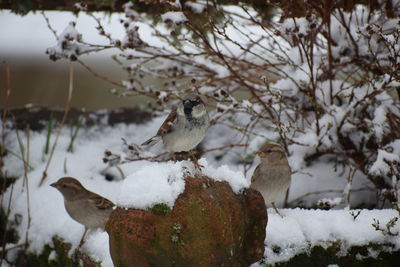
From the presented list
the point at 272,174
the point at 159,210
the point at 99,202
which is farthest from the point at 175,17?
the point at 159,210

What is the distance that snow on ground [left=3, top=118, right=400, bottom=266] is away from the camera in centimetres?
326

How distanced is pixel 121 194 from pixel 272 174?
178 cm

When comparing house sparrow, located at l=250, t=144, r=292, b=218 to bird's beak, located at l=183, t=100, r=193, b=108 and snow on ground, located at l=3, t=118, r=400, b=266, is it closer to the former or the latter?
snow on ground, located at l=3, t=118, r=400, b=266

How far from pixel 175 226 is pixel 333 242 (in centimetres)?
135

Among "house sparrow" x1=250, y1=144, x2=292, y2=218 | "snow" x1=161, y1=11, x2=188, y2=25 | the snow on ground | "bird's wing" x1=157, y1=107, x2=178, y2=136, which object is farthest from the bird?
"house sparrow" x1=250, y1=144, x2=292, y2=218

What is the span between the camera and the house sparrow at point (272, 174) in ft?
15.2

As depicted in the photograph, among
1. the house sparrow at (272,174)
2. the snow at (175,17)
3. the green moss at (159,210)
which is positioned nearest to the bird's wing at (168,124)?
the green moss at (159,210)

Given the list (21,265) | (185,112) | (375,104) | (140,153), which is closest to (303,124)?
(375,104)

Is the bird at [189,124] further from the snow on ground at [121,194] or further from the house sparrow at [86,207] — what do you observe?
the house sparrow at [86,207]

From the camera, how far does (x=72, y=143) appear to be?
622 centimetres

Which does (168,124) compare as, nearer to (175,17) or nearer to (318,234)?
(175,17)

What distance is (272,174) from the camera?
4.65 metres

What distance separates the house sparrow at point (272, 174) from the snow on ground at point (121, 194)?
1.02 feet

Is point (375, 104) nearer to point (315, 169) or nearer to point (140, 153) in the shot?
point (315, 169)
